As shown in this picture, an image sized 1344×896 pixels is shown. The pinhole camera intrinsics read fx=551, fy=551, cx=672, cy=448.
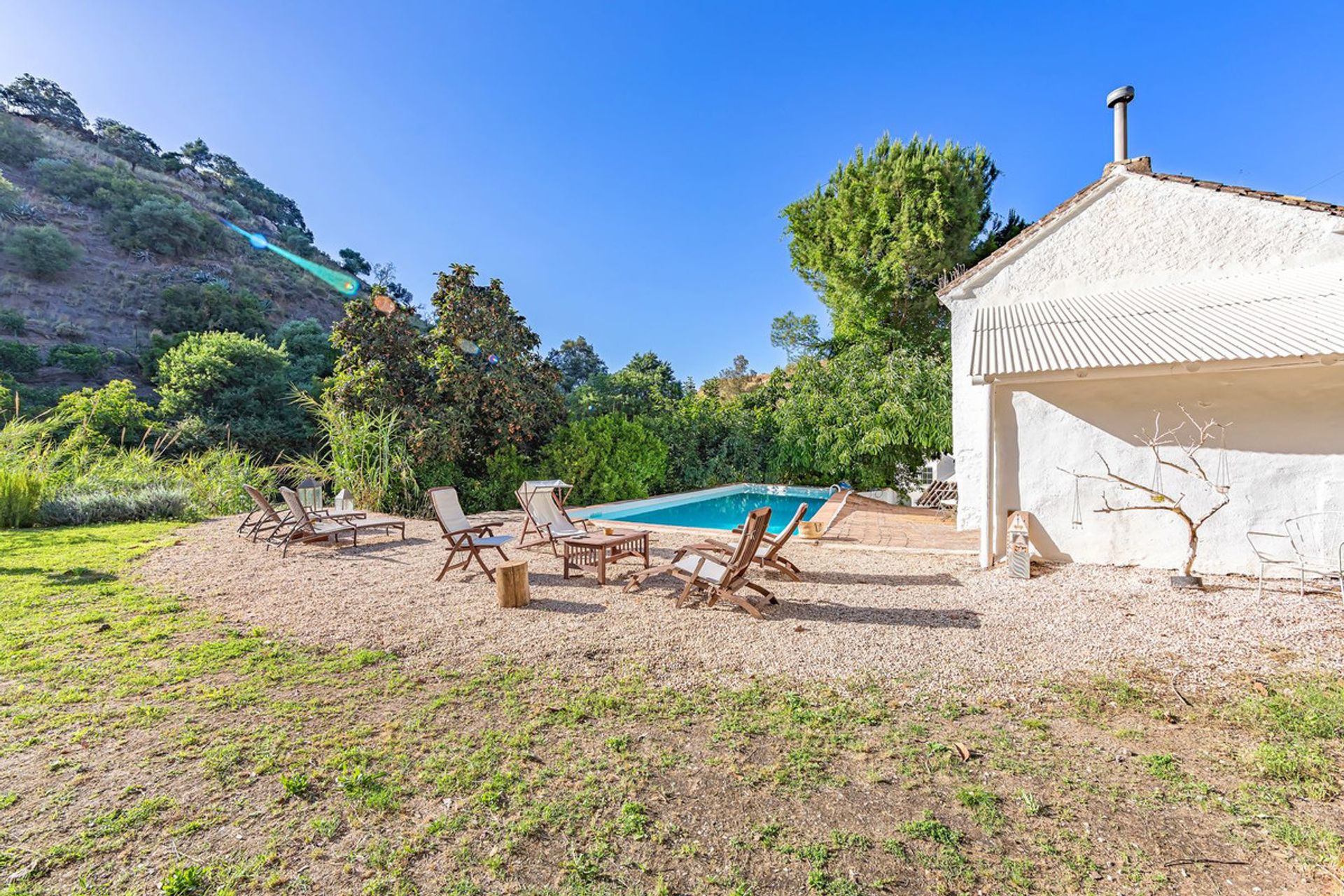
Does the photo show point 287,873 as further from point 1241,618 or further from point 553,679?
point 1241,618

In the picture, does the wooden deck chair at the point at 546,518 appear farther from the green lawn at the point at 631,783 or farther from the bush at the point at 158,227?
the bush at the point at 158,227

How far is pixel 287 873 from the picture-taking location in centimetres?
243

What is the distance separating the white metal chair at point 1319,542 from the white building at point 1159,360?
14cm

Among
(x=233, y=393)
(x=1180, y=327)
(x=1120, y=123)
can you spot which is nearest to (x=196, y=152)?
(x=233, y=393)

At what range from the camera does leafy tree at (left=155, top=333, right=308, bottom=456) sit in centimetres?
2784

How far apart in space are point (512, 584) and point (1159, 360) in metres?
8.21

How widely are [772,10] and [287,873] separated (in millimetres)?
18613

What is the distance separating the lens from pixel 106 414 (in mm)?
21922

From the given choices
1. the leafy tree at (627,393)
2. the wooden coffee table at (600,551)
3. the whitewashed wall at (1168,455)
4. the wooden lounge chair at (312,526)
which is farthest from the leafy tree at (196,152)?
the whitewashed wall at (1168,455)

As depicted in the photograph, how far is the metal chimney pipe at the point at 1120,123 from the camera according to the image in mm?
9984

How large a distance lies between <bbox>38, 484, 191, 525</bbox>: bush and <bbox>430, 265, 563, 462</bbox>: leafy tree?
20.9ft

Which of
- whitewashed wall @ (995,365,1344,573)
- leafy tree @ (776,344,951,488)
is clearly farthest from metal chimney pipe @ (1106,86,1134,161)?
leafy tree @ (776,344,951,488)

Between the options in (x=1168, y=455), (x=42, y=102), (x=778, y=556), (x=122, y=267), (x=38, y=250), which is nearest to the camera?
(x=1168, y=455)

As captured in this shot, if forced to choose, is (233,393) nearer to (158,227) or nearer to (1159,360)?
(158,227)
